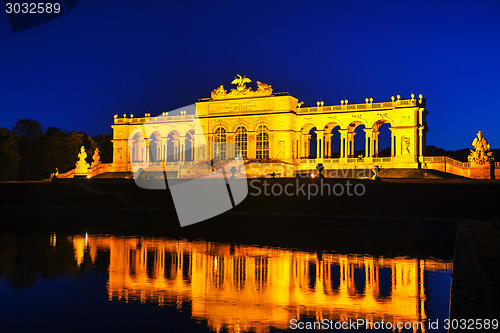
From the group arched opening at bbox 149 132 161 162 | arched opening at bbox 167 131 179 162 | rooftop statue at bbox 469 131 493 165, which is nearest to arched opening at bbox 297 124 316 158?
arched opening at bbox 167 131 179 162

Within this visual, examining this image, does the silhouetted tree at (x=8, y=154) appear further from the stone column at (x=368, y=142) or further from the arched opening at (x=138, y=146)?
the stone column at (x=368, y=142)

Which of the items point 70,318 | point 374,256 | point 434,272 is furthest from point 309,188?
point 70,318

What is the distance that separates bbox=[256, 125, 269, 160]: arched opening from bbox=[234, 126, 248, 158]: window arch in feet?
5.59

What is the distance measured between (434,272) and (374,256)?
2.85m

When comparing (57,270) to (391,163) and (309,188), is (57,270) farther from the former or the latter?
(391,163)

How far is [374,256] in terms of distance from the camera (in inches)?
698

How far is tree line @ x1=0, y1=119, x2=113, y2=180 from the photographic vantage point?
68688 mm

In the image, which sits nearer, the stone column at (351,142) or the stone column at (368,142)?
the stone column at (368,142)

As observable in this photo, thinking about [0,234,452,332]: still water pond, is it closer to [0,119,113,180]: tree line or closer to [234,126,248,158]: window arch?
[234,126,248,158]: window arch

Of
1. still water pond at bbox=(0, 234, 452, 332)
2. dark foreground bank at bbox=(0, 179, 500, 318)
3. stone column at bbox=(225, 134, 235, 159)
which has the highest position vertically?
stone column at bbox=(225, 134, 235, 159)

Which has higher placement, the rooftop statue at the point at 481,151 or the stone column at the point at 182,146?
the stone column at the point at 182,146

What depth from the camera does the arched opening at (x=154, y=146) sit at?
247ft

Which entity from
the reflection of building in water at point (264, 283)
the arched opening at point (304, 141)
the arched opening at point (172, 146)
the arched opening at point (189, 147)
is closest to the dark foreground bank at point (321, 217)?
the reflection of building in water at point (264, 283)

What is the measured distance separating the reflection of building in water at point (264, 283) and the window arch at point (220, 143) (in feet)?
162
